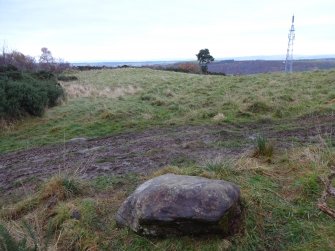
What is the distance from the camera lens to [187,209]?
3.28 meters

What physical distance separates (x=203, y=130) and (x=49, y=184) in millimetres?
4480

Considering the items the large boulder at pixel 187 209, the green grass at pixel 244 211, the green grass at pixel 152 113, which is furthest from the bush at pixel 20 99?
the large boulder at pixel 187 209

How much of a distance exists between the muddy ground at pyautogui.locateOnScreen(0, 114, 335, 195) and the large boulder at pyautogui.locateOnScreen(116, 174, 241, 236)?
1.67m

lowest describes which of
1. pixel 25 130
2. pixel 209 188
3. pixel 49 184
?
pixel 25 130

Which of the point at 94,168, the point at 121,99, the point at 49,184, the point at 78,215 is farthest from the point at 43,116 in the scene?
the point at 78,215

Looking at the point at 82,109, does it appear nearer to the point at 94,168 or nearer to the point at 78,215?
the point at 94,168

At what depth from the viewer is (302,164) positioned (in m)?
4.74

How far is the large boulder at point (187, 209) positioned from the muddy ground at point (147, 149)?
167 centimetres

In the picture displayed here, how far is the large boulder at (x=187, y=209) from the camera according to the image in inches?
128

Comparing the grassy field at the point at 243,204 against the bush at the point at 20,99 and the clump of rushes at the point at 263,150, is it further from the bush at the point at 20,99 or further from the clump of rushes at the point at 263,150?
the bush at the point at 20,99


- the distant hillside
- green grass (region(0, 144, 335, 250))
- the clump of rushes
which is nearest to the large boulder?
green grass (region(0, 144, 335, 250))

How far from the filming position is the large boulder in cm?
325

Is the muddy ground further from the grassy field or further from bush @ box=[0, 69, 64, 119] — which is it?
bush @ box=[0, 69, 64, 119]

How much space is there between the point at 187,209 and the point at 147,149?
363cm
